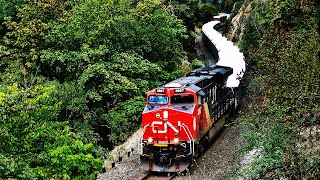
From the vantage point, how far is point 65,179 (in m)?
14.1

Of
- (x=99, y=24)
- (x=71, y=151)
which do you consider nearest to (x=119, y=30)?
(x=99, y=24)

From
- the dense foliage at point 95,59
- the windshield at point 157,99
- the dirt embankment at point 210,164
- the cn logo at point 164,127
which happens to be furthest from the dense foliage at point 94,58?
the windshield at point 157,99

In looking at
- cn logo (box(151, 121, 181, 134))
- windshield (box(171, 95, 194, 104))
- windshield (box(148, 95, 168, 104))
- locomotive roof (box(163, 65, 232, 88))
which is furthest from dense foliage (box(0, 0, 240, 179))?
windshield (box(171, 95, 194, 104))

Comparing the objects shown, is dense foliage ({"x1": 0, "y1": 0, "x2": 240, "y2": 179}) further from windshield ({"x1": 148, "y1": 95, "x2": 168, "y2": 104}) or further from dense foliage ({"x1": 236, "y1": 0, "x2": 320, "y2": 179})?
dense foliage ({"x1": 236, "y1": 0, "x2": 320, "y2": 179})

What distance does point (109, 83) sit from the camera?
80.9ft

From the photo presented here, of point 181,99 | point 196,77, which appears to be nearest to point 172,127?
point 181,99

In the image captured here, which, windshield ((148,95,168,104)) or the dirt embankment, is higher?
windshield ((148,95,168,104))

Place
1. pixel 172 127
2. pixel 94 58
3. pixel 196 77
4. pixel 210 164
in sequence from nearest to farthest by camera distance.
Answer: pixel 172 127, pixel 210 164, pixel 196 77, pixel 94 58

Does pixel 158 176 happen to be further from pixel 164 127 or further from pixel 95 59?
pixel 95 59

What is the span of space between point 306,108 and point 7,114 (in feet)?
28.0

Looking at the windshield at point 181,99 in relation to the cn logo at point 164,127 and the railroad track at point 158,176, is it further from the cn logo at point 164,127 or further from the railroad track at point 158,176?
the railroad track at point 158,176

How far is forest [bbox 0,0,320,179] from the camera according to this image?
1195 centimetres

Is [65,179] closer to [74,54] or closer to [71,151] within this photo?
[71,151]

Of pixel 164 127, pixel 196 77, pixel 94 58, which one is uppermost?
pixel 94 58
